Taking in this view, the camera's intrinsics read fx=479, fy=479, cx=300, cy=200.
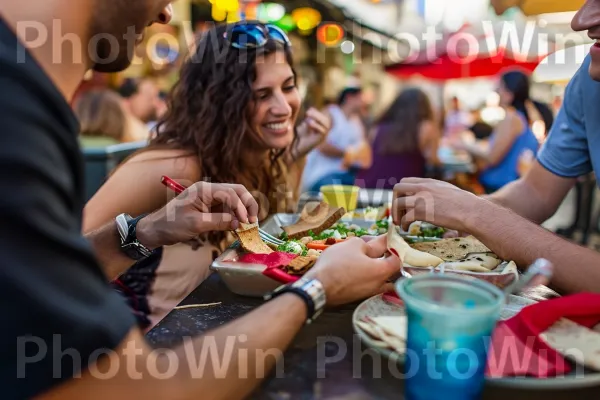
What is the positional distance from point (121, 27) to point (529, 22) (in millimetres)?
8984

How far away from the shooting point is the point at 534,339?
100 centimetres

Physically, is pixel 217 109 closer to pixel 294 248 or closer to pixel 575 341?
pixel 294 248

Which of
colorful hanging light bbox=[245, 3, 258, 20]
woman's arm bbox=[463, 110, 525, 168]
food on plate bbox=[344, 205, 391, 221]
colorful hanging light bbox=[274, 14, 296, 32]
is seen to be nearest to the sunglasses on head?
food on plate bbox=[344, 205, 391, 221]

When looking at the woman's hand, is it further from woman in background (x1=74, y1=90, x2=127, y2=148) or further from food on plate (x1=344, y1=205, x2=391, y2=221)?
woman in background (x1=74, y1=90, x2=127, y2=148)

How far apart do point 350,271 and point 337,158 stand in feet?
14.9

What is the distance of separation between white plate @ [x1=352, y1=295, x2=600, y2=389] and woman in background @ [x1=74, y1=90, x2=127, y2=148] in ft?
14.3

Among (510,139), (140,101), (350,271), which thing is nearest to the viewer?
(350,271)

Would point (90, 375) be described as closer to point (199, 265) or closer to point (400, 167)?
point (199, 265)

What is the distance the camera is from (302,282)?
3.72 ft

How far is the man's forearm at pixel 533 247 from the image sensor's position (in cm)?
137

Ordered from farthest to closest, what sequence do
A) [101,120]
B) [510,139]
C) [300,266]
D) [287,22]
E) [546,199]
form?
[287,22] < [510,139] < [101,120] < [546,199] < [300,266]

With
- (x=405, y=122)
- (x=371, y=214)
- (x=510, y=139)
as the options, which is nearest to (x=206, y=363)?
(x=371, y=214)

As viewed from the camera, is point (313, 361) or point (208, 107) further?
point (208, 107)

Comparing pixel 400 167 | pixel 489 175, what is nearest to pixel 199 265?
pixel 400 167
